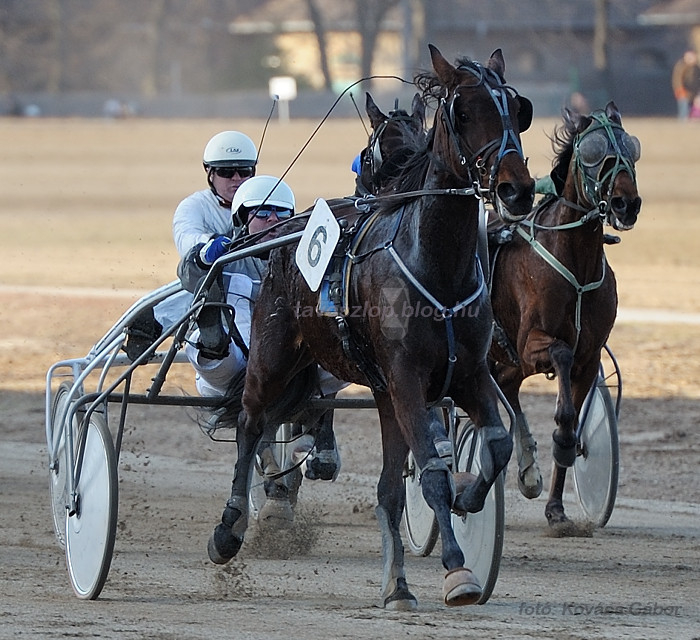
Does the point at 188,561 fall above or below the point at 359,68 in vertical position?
below

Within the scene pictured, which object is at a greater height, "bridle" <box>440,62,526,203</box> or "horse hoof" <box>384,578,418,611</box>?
"bridle" <box>440,62,526,203</box>

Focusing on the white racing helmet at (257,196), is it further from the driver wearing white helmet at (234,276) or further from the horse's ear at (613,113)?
the horse's ear at (613,113)

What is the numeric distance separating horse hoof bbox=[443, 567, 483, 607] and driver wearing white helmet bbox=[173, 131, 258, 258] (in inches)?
85.4

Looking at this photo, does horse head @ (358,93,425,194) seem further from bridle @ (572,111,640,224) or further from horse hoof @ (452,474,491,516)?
horse hoof @ (452,474,491,516)

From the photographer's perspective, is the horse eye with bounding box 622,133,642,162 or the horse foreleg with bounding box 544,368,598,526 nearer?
the horse eye with bounding box 622,133,642,162

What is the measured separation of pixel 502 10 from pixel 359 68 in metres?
6.02

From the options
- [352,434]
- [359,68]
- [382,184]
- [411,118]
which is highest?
Result: [359,68]

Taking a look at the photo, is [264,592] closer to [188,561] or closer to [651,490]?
[188,561]

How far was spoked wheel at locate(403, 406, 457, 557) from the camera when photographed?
578 cm

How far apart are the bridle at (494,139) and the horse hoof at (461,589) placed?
111 cm

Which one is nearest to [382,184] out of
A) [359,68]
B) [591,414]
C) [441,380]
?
[441,380]

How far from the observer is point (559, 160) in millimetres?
6332

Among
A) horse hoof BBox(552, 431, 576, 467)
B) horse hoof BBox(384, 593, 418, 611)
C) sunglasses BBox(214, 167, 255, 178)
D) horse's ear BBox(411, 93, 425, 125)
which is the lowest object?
horse hoof BBox(384, 593, 418, 611)

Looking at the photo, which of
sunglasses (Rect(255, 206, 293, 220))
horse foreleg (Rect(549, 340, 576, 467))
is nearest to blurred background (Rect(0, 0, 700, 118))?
horse foreleg (Rect(549, 340, 576, 467))
